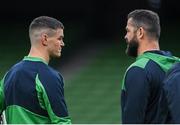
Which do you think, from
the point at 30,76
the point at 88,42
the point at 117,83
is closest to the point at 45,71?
the point at 30,76

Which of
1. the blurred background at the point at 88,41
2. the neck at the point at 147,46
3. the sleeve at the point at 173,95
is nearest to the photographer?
the sleeve at the point at 173,95

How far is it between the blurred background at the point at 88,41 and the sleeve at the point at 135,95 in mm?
6857

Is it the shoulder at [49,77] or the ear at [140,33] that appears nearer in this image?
the shoulder at [49,77]

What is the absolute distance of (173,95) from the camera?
4023mm

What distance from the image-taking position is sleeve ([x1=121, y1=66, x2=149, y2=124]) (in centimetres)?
407

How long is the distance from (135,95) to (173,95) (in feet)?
0.75

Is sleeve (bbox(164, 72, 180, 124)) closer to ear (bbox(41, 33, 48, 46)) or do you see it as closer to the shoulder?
the shoulder

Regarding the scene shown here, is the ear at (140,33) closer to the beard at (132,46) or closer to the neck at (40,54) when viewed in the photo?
the beard at (132,46)

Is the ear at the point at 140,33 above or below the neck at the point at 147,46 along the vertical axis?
above

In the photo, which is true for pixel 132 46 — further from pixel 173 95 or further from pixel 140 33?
pixel 173 95

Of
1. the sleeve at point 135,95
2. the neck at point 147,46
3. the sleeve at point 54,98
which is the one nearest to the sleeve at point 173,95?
the sleeve at point 135,95

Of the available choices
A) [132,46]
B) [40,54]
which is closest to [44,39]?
[40,54]

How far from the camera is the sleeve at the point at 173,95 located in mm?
4000

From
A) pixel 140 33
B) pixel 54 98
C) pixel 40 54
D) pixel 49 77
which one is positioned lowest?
Result: pixel 54 98
